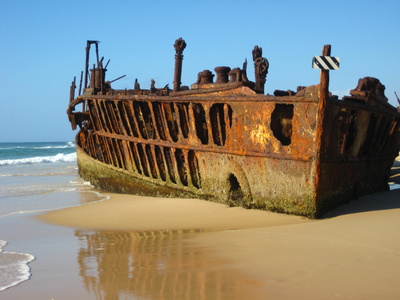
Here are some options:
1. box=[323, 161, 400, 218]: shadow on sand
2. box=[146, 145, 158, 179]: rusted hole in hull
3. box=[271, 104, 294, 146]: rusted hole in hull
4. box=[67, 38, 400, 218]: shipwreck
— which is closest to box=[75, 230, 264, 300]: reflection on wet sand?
box=[67, 38, 400, 218]: shipwreck

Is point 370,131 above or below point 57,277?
above

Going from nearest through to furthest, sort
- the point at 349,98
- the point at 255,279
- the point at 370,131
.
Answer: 1. the point at 255,279
2. the point at 349,98
3. the point at 370,131

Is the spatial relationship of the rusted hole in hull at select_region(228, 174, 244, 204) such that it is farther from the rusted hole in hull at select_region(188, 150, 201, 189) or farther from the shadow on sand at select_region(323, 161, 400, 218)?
the shadow on sand at select_region(323, 161, 400, 218)

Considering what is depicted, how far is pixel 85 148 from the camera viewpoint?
47.1 feet

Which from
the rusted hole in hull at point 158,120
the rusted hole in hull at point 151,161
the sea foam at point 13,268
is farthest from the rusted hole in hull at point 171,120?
the sea foam at point 13,268

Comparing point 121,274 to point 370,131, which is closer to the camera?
point 121,274

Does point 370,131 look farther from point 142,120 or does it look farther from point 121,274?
point 121,274

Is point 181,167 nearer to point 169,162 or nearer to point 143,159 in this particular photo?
point 169,162

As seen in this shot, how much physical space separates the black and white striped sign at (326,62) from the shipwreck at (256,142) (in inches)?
3.2

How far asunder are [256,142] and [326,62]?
159 cm

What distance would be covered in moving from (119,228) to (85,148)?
7.51 m

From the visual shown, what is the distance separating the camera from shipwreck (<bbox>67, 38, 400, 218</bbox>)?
6902 mm

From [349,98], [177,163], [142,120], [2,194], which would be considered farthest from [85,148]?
[349,98]

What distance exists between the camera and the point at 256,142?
7504 mm
